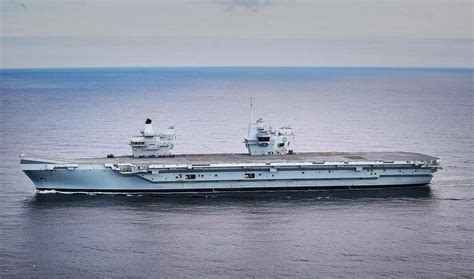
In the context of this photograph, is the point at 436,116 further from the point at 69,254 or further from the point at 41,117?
the point at 69,254

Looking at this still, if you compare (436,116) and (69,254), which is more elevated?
(436,116)

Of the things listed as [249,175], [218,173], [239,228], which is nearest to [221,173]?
[218,173]

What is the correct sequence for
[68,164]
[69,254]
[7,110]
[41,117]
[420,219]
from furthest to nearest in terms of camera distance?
1. [7,110]
2. [41,117]
3. [68,164]
4. [420,219]
5. [69,254]

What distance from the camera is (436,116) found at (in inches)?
3565

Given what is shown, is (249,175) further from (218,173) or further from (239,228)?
(239,228)

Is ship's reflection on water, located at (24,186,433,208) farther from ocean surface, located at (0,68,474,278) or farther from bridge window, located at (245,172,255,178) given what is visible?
bridge window, located at (245,172,255,178)

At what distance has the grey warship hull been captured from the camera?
4391 cm

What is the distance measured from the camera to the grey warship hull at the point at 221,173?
43.9m

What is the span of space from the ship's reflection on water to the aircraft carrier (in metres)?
0.60

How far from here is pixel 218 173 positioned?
147 ft

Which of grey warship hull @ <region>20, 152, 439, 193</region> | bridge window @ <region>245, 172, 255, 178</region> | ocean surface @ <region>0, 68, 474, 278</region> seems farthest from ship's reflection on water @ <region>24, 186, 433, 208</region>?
bridge window @ <region>245, 172, 255, 178</region>

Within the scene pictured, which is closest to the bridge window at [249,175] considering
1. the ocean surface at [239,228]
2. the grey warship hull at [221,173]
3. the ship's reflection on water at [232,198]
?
the grey warship hull at [221,173]

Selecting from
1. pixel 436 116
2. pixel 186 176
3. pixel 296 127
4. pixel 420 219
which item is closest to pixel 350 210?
pixel 420 219

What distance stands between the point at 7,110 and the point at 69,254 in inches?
2932
